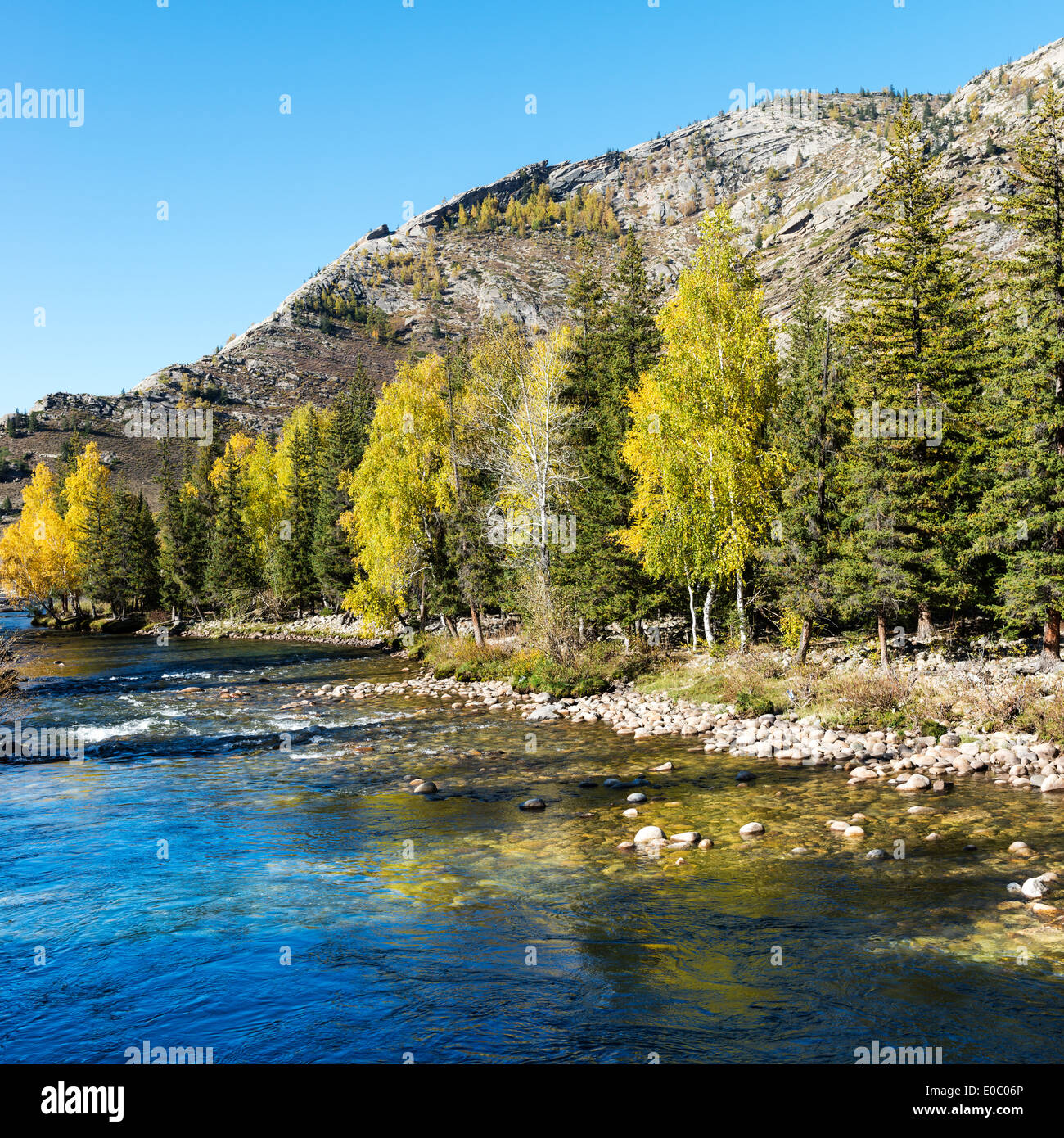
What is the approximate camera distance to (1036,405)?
21516 mm

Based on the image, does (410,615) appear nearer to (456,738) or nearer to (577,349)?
(577,349)

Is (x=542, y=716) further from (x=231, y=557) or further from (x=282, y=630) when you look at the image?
(x=231, y=557)

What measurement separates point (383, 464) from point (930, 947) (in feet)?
102

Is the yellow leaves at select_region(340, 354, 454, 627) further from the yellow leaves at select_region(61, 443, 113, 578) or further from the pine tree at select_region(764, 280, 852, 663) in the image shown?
the yellow leaves at select_region(61, 443, 113, 578)

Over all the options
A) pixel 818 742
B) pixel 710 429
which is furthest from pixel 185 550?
pixel 818 742

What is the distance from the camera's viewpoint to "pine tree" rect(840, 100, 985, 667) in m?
23.9

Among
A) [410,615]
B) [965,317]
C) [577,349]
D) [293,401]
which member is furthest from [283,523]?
[293,401]

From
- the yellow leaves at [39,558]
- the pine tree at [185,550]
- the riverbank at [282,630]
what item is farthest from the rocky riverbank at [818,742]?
the yellow leaves at [39,558]

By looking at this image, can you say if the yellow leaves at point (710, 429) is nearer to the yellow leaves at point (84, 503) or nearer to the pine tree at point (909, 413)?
the pine tree at point (909, 413)

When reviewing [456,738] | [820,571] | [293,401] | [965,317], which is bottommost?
[456,738]

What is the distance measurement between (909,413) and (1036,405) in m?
4.02

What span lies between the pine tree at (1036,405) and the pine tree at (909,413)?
7.10 feet

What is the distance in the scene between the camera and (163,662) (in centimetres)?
4150

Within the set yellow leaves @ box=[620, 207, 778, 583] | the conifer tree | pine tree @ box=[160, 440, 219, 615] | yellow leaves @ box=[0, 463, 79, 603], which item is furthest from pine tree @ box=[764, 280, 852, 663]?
yellow leaves @ box=[0, 463, 79, 603]
